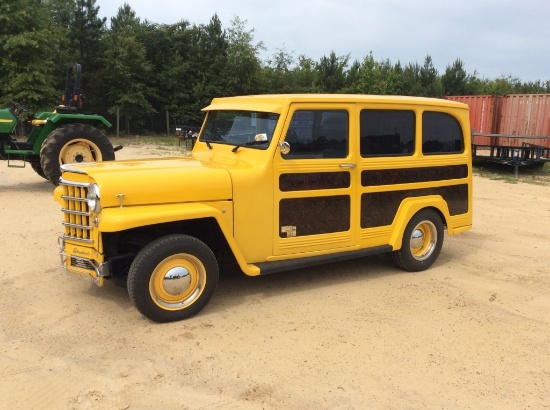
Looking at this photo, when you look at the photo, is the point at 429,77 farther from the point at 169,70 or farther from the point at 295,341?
the point at 295,341

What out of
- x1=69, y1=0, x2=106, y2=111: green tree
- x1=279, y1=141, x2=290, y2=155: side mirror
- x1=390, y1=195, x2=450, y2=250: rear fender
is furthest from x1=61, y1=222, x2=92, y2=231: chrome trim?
x1=69, y1=0, x2=106, y2=111: green tree

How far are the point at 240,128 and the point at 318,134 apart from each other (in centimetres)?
78

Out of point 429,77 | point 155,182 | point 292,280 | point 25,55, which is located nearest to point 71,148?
point 292,280

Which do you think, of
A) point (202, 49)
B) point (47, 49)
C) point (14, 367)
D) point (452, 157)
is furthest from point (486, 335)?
point (202, 49)

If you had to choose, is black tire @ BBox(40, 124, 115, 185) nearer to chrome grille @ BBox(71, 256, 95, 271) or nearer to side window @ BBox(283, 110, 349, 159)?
chrome grille @ BBox(71, 256, 95, 271)

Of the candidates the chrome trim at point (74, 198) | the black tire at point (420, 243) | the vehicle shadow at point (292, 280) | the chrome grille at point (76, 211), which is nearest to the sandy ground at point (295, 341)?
the vehicle shadow at point (292, 280)

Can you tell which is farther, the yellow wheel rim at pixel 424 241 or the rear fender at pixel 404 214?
the yellow wheel rim at pixel 424 241

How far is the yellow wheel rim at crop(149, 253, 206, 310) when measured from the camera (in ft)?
13.4

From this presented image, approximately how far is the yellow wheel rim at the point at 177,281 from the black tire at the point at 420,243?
2.34 m

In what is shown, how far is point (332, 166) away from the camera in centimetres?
483

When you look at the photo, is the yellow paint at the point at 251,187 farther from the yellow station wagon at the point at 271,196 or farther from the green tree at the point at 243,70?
the green tree at the point at 243,70

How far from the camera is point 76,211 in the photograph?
4266 millimetres

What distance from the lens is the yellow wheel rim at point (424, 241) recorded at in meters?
5.65

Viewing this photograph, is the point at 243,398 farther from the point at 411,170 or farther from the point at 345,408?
the point at 411,170
